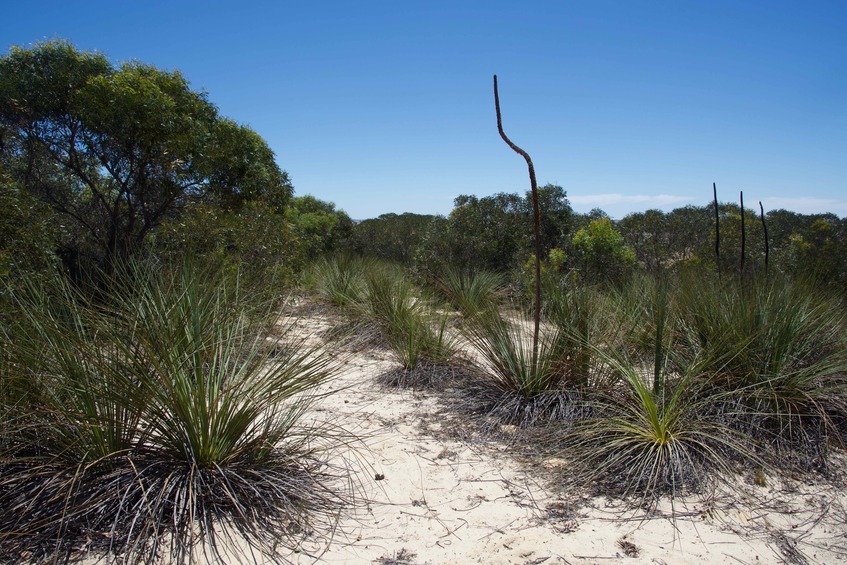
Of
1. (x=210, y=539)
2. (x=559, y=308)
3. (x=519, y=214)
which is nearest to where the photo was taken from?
(x=210, y=539)

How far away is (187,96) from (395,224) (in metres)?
9.45

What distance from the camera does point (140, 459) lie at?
2488 millimetres

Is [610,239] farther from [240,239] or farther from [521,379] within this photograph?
[240,239]

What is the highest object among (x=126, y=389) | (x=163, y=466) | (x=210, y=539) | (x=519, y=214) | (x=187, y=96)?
(x=187, y=96)

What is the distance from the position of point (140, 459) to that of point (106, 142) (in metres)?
5.02

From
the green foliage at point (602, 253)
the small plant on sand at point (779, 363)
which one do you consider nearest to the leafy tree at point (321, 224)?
the green foliage at point (602, 253)

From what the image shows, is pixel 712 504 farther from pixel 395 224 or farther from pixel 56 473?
pixel 395 224

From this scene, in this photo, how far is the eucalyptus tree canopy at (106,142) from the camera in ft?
19.1

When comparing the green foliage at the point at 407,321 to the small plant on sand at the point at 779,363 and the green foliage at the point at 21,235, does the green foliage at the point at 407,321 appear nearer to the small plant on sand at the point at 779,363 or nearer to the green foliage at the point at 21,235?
the small plant on sand at the point at 779,363

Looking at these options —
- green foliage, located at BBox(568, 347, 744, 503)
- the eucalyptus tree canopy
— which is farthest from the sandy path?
the eucalyptus tree canopy

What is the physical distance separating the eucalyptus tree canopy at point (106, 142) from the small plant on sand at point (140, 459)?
3.63 m

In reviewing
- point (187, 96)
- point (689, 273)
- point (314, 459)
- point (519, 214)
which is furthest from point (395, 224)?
point (314, 459)

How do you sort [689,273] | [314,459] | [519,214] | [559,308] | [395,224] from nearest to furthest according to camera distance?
[314,459]
[559,308]
[689,273]
[519,214]
[395,224]

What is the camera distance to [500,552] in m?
2.44
